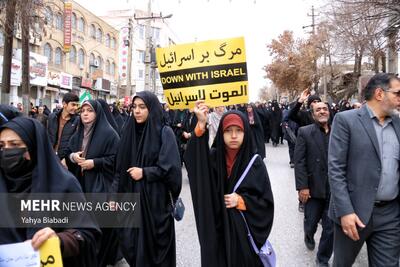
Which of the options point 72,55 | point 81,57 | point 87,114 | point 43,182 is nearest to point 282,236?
point 87,114

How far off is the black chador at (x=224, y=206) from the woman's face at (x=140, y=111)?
35.9 inches

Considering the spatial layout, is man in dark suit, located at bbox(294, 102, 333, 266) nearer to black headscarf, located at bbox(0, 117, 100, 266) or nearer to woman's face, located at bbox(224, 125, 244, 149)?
woman's face, located at bbox(224, 125, 244, 149)

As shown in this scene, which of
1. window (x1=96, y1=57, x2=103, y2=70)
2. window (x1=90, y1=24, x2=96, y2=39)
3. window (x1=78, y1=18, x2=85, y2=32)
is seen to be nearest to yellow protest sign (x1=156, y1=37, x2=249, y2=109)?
window (x1=78, y1=18, x2=85, y2=32)

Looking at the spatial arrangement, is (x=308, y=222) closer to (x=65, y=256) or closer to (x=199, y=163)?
(x=199, y=163)

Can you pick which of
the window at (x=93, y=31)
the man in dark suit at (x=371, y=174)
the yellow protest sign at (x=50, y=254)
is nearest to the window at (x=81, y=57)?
the window at (x=93, y=31)

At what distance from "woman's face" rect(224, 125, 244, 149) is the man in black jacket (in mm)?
2909

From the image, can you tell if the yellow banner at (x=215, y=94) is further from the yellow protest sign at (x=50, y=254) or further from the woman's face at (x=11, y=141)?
the yellow protest sign at (x=50, y=254)

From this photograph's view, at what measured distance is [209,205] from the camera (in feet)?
10.5

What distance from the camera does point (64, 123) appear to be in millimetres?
5793

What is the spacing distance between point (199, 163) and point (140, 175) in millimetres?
798

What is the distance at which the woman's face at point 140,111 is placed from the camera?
13.4 feet

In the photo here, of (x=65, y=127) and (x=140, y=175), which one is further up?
(x=65, y=127)

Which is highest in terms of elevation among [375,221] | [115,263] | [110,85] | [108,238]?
[110,85]

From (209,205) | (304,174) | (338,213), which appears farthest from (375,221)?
(304,174)
